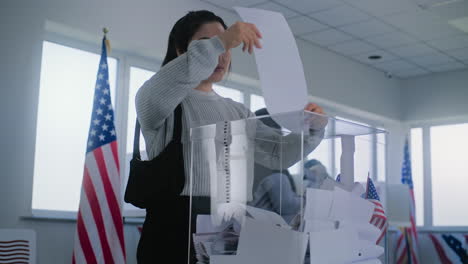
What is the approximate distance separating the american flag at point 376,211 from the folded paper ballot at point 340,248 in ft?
0.12

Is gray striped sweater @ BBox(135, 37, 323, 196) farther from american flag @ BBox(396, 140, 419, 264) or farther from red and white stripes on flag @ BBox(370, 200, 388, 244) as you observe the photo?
american flag @ BBox(396, 140, 419, 264)

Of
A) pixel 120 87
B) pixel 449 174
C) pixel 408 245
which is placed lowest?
pixel 408 245

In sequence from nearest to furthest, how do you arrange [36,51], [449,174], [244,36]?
[244,36]
[36,51]
[449,174]

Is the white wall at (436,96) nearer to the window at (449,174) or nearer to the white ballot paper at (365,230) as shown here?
the window at (449,174)

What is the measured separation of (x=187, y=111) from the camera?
1042 millimetres

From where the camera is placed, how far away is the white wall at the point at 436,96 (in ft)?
26.8

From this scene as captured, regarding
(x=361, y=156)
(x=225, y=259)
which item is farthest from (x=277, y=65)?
(x=225, y=259)

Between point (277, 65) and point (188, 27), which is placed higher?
point (188, 27)

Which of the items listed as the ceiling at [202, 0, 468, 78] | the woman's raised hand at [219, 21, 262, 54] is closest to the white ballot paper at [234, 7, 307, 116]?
the woman's raised hand at [219, 21, 262, 54]

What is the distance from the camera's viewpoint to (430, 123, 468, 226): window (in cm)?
812

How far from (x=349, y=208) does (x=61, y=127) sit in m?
4.07

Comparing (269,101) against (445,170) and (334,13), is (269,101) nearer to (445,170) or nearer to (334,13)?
(334,13)

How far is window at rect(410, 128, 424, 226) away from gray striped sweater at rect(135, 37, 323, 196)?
7987mm

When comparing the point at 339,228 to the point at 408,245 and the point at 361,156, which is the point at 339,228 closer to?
the point at 361,156
